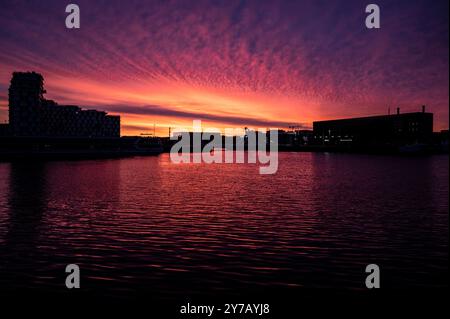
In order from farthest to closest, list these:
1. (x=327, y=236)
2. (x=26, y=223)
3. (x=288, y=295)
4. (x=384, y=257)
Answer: (x=26, y=223) → (x=327, y=236) → (x=384, y=257) → (x=288, y=295)

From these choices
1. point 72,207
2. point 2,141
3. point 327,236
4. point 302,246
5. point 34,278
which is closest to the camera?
point 34,278

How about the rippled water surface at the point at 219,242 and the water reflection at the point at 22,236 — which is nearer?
the rippled water surface at the point at 219,242

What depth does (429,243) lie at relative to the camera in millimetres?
24344

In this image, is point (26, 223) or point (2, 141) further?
point (2, 141)

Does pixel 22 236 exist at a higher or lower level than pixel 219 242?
higher

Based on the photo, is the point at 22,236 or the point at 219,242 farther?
the point at 22,236

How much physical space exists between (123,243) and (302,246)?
444 inches

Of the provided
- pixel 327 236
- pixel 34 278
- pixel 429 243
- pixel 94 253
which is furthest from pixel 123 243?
pixel 429 243

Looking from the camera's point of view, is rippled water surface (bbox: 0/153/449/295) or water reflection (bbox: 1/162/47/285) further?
water reflection (bbox: 1/162/47/285)
